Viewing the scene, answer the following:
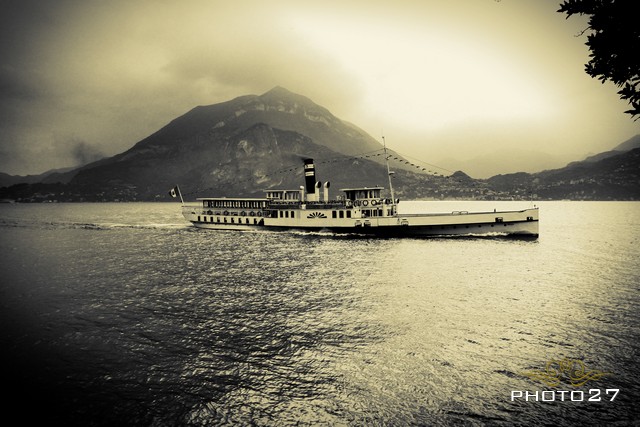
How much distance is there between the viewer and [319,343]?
48.5 feet

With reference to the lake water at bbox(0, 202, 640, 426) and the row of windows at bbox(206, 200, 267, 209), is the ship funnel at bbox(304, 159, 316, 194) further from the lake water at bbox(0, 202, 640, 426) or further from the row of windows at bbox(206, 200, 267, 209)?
the lake water at bbox(0, 202, 640, 426)

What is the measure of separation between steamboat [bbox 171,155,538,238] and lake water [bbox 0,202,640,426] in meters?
18.5

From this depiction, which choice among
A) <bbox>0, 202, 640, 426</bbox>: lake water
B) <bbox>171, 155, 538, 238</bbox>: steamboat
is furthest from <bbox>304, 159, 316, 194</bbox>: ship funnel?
<bbox>0, 202, 640, 426</bbox>: lake water

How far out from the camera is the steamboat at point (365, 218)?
165 feet

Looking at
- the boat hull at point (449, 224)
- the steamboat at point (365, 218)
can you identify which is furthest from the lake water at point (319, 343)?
the steamboat at point (365, 218)

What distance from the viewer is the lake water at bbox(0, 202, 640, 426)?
10.1 meters

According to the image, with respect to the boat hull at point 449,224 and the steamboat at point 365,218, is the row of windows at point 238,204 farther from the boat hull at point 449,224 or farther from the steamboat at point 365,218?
the boat hull at point 449,224

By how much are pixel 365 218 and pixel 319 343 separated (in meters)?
38.9

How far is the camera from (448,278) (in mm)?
27484

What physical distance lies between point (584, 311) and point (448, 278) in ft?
31.6

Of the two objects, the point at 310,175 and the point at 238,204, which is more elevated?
the point at 310,175

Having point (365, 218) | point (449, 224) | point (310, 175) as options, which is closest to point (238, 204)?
point (310, 175)

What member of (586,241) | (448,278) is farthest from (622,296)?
(586,241)

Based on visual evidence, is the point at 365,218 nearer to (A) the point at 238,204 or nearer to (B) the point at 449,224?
(B) the point at 449,224
